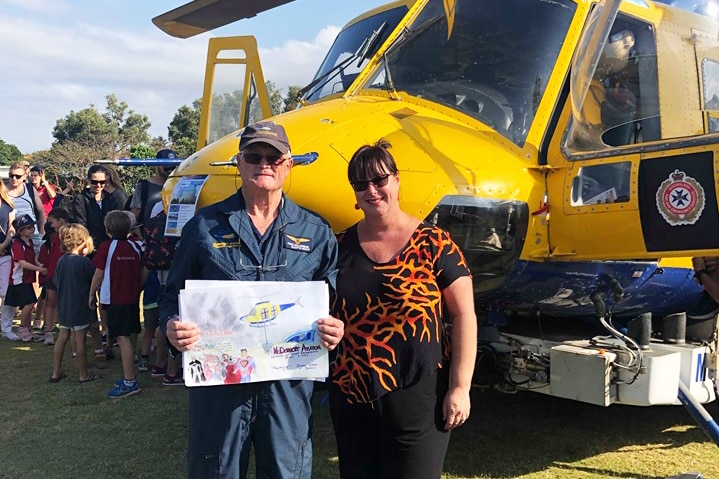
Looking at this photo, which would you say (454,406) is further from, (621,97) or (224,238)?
(621,97)

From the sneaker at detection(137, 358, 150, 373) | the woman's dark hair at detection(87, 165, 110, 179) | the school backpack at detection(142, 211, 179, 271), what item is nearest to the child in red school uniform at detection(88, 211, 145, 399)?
the school backpack at detection(142, 211, 179, 271)

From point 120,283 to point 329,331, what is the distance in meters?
4.15

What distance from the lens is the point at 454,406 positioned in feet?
7.74

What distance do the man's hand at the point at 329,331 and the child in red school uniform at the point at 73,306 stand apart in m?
4.40

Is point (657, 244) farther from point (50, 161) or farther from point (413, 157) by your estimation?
point (50, 161)

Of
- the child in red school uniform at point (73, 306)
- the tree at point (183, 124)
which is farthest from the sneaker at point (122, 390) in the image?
the tree at point (183, 124)

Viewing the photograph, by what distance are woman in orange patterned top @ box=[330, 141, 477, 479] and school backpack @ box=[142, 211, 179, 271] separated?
3455mm

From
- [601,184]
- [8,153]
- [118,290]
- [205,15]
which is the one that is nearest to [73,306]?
[118,290]

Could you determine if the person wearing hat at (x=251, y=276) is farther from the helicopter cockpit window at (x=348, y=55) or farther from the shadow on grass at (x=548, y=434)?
the helicopter cockpit window at (x=348, y=55)

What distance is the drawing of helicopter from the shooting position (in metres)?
2.22

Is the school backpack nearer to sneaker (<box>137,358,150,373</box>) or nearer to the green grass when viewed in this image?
the green grass

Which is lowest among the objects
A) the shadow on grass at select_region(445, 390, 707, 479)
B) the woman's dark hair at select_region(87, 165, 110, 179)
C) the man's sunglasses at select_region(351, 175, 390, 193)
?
the shadow on grass at select_region(445, 390, 707, 479)

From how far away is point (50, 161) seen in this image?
4194 centimetres

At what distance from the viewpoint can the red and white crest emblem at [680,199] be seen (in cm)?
297
